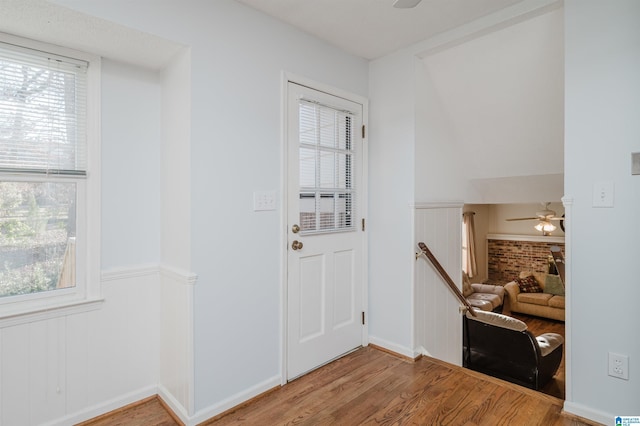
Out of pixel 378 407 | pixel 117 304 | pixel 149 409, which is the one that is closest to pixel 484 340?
pixel 378 407

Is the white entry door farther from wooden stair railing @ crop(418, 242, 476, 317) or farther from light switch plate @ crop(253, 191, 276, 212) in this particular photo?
wooden stair railing @ crop(418, 242, 476, 317)

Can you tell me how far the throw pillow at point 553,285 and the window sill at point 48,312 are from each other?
7577 millimetres

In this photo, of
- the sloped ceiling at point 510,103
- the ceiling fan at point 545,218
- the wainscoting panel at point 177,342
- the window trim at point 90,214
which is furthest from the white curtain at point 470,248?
the window trim at point 90,214

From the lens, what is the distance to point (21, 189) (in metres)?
1.79

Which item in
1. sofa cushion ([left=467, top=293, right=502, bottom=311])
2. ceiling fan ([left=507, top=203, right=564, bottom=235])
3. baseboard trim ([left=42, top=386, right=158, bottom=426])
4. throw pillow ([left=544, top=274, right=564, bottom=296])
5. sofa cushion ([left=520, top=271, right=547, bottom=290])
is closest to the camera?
baseboard trim ([left=42, top=386, right=158, bottom=426])

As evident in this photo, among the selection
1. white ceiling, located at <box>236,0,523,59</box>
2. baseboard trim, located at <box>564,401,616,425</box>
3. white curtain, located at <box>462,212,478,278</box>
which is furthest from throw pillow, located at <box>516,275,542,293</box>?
white ceiling, located at <box>236,0,523,59</box>

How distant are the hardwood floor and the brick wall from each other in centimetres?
625

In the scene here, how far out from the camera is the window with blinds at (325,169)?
2.47 m

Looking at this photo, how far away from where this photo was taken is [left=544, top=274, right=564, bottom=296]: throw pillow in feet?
22.0

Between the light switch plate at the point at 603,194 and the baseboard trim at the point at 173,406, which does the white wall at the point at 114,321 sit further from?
the light switch plate at the point at 603,194

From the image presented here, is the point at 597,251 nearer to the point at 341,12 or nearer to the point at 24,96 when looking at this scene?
the point at 341,12

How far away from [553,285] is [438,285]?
17.3ft

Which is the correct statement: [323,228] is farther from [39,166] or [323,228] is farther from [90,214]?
[39,166]

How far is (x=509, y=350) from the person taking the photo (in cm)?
349
